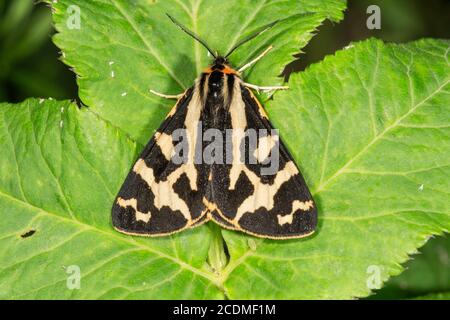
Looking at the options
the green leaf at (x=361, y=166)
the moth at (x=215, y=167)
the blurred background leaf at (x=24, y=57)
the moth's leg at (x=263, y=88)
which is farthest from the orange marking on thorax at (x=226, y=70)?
the blurred background leaf at (x=24, y=57)

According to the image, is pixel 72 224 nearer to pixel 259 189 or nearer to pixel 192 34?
pixel 259 189

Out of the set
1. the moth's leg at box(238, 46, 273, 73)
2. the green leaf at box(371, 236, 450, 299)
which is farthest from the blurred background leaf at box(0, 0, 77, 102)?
the green leaf at box(371, 236, 450, 299)

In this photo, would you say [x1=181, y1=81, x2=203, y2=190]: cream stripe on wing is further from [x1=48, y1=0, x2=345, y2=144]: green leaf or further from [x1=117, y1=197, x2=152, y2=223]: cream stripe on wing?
[x1=117, y1=197, x2=152, y2=223]: cream stripe on wing

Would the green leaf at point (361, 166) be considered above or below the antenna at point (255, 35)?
below

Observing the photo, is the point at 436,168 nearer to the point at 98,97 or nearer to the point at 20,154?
the point at 98,97

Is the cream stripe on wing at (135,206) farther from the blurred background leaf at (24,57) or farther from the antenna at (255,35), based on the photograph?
the blurred background leaf at (24,57)

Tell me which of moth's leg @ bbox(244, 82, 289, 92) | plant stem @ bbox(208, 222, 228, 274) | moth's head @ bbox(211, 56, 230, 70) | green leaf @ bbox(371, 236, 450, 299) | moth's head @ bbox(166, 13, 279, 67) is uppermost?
moth's head @ bbox(166, 13, 279, 67)
